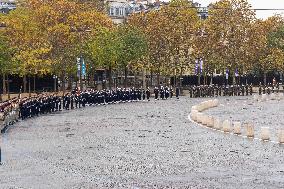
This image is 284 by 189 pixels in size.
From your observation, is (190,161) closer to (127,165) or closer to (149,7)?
(127,165)

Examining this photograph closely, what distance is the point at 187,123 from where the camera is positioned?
4497cm

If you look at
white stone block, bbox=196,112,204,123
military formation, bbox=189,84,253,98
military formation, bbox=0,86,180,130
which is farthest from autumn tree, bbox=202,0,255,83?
white stone block, bbox=196,112,204,123

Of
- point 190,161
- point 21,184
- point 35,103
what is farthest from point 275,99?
point 21,184

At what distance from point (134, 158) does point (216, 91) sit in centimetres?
6413

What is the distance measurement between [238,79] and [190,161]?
3490 inches

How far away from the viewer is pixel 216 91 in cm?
9069

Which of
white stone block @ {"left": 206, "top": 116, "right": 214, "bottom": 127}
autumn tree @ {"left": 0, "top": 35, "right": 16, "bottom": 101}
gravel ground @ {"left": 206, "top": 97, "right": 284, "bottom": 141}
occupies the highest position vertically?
autumn tree @ {"left": 0, "top": 35, "right": 16, "bottom": 101}

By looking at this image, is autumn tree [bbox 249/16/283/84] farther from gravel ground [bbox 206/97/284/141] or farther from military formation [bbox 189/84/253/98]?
gravel ground [bbox 206/97/284/141]

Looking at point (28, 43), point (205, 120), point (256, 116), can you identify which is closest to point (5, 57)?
point (28, 43)

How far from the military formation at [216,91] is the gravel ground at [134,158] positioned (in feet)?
140

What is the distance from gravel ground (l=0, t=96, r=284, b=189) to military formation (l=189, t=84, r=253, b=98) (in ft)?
140

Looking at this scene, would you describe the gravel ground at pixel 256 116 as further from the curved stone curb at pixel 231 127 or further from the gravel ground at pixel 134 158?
the gravel ground at pixel 134 158

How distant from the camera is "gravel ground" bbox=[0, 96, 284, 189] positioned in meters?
21.9

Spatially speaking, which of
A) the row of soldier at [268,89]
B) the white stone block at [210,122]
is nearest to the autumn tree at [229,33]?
the row of soldier at [268,89]
